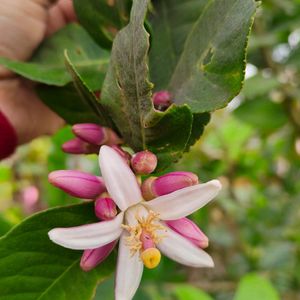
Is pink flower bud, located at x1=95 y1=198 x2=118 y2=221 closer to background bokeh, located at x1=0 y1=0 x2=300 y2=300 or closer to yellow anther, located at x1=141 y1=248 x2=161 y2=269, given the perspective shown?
yellow anther, located at x1=141 y1=248 x2=161 y2=269

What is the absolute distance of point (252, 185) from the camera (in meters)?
2.20

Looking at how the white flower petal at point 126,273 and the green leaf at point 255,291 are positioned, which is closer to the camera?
the white flower petal at point 126,273

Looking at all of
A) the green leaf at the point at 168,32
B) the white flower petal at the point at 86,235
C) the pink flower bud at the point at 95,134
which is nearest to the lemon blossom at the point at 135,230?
the white flower petal at the point at 86,235

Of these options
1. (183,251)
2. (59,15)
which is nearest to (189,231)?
(183,251)

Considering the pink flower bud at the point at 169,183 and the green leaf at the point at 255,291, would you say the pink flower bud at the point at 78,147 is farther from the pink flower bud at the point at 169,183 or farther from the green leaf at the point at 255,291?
the green leaf at the point at 255,291

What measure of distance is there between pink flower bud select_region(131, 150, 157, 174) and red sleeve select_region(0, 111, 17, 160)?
374 mm

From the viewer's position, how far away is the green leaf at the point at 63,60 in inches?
30.0

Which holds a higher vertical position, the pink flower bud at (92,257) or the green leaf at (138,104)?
the green leaf at (138,104)

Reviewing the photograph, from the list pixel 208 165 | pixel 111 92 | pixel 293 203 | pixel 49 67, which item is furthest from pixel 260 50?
pixel 111 92

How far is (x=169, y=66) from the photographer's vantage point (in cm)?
78

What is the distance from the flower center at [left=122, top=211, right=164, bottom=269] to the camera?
1.88 ft

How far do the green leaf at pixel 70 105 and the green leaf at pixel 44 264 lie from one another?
154 mm

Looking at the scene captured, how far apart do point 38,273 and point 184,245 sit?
0.60ft

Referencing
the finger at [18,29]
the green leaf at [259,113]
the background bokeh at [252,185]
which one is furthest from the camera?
the green leaf at [259,113]
